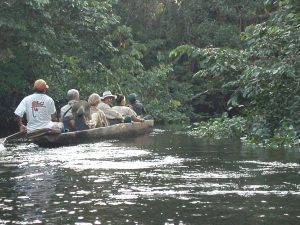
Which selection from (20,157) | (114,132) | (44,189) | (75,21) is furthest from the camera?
(75,21)

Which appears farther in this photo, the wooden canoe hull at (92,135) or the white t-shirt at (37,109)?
the wooden canoe hull at (92,135)

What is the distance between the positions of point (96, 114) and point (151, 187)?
8691mm

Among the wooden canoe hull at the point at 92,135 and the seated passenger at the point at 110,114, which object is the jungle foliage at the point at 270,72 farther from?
the seated passenger at the point at 110,114

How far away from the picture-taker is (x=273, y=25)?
47.3 ft

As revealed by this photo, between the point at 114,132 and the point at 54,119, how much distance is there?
2567mm

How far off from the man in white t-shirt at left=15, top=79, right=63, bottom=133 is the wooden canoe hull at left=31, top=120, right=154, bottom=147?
29 cm

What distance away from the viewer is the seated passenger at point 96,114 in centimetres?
1588

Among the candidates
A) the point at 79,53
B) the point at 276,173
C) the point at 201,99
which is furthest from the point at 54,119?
the point at 201,99

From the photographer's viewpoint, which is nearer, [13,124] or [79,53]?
[79,53]

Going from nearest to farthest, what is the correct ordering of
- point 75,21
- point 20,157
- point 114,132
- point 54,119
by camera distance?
point 20,157 < point 54,119 < point 114,132 < point 75,21

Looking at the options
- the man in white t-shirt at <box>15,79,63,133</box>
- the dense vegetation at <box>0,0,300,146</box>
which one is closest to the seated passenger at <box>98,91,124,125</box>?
the dense vegetation at <box>0,0,300,146</box>

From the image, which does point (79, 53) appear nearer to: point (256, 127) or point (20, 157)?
point (256, 127)

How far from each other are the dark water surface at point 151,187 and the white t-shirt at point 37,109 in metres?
1.56

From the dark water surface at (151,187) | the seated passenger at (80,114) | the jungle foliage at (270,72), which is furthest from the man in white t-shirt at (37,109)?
the jungle foliage at (270,72)
